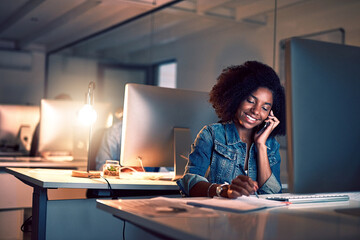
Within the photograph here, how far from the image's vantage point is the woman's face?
2279 mm

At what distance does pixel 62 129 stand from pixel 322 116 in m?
3.38

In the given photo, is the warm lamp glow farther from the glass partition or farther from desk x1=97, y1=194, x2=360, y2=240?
the glass partition

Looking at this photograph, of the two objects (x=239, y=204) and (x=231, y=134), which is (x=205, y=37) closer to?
(x=231, y=134)

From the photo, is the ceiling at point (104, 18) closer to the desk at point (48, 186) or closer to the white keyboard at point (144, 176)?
the white keyboard at point (144, 176)

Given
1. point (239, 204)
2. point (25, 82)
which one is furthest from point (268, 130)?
point (25, 82)

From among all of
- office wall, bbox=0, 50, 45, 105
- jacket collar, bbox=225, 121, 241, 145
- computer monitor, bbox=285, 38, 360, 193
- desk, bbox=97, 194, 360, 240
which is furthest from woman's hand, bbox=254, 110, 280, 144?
office wall, bbox=0, 50, 45, 105

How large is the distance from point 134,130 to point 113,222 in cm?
58

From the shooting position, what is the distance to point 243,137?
2.38m

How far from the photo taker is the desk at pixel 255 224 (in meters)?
1.16

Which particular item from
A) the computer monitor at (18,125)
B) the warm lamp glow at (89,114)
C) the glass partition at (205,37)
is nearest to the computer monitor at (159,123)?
the warm lamp glow at (89,114)

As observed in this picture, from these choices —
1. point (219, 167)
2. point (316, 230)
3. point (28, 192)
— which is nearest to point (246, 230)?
point (316, 230)

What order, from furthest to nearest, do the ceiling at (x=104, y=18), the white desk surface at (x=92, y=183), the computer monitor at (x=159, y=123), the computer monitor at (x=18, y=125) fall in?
the computer monitor at (x=18, y=125), the ceiling at (x=104, y=18), the computer monitor at (x=159, y=123), the white desk surface at (x=92, y=183)

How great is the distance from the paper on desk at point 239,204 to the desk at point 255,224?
0.03 meters

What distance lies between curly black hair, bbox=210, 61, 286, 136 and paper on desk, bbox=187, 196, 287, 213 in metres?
0.71
